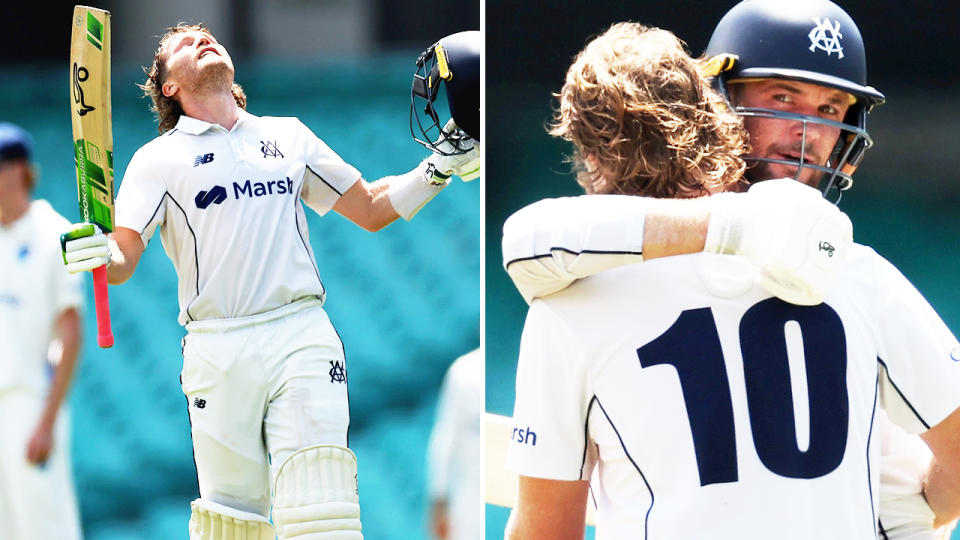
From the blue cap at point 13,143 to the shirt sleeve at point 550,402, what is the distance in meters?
3.56

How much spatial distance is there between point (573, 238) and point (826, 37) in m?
0.71

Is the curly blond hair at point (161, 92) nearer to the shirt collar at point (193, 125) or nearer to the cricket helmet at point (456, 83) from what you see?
the shirt collar at point (193, 125)

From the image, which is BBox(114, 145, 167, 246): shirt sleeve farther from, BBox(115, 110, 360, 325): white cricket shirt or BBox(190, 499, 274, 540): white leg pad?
BBox(190, 499, 274, 540): white leg pad

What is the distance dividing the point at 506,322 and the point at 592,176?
1.53 m

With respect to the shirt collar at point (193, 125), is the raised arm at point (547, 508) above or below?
below

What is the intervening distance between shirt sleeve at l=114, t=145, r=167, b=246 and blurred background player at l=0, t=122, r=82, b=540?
1499mm

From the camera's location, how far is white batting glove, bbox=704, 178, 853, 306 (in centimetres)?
124

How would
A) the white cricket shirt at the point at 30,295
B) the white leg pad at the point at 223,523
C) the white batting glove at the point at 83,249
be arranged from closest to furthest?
the white batting glove at the point at 83,249
the white leg pad at the point at 223,523
the white cricket shirt at the point at 30,295

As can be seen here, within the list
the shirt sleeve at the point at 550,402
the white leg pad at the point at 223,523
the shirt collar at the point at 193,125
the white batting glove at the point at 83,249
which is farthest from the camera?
the shirt collar at the point at 193,125

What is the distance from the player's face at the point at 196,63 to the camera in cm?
285

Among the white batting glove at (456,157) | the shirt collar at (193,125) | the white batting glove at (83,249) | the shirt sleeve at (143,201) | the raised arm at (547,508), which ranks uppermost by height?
the shirt collar at (193,125)

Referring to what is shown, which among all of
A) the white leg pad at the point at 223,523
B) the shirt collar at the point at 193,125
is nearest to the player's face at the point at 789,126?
the shirt collar at the point at 193,125

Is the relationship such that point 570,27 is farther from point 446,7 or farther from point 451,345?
point 451,345

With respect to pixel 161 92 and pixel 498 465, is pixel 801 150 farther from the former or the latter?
pixel 161 92
